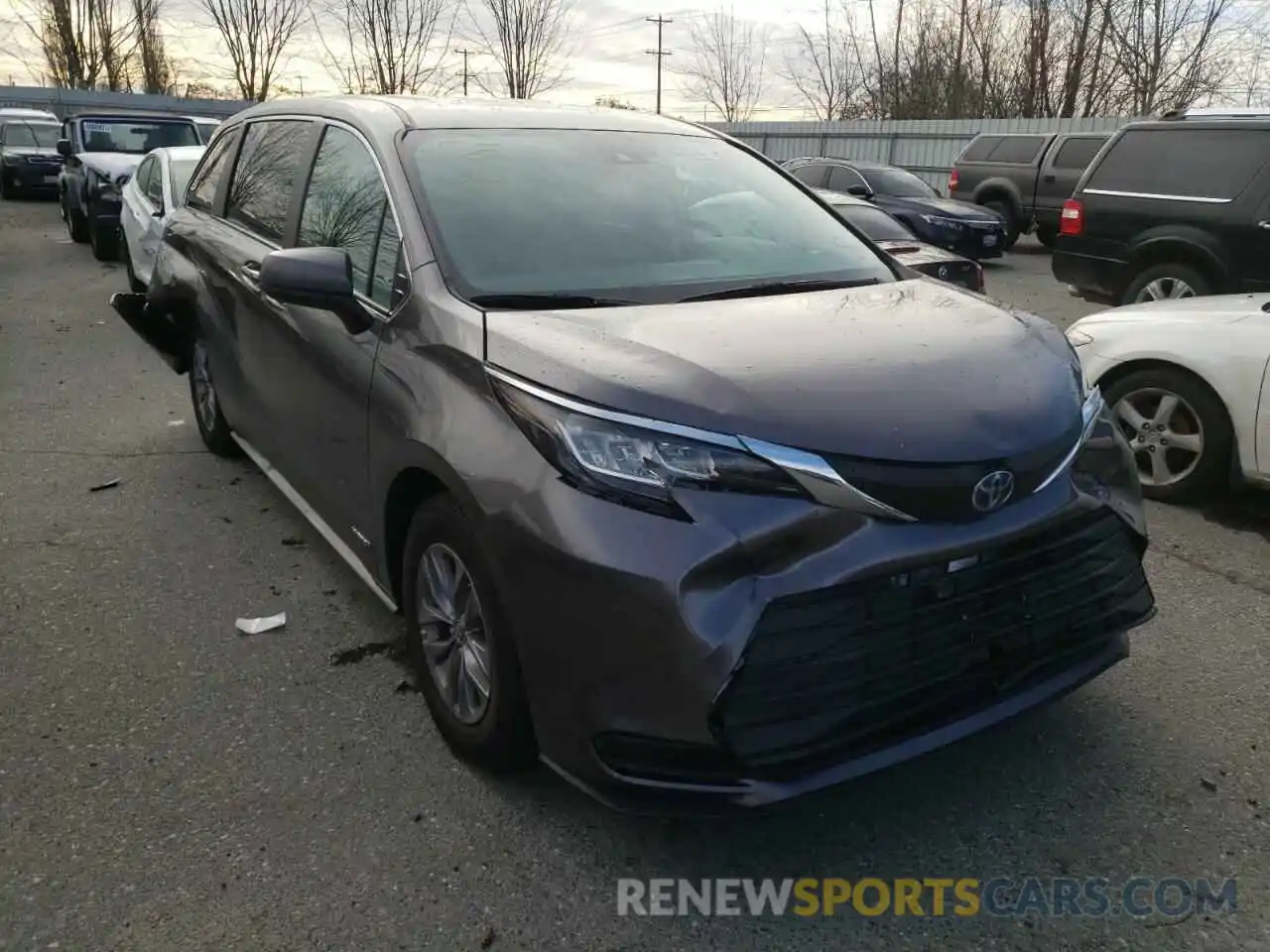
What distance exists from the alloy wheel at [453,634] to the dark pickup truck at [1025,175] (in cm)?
1568

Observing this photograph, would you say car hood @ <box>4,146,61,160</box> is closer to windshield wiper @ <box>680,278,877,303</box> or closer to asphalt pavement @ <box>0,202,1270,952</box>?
asphalt pavement @ <box>0,202,1270,952</box>

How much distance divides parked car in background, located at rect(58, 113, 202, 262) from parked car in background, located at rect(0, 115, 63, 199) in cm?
701

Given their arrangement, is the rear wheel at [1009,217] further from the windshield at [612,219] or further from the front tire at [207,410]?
the windshield at [612,219]

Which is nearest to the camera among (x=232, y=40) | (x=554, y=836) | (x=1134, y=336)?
(x=554, y=836)

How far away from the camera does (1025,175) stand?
690 inches

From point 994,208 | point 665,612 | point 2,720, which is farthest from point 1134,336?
point 994,208

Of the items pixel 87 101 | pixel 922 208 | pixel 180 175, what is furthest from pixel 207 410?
pixel 87 101

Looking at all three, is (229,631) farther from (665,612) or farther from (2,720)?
(665,612)

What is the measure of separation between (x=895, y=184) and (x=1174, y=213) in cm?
815

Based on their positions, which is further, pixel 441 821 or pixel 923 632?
pixel 441 821

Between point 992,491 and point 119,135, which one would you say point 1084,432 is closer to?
point 992,491

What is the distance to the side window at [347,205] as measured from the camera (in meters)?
3.20

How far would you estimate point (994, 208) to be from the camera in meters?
17.9

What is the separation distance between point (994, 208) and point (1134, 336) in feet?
46.0
